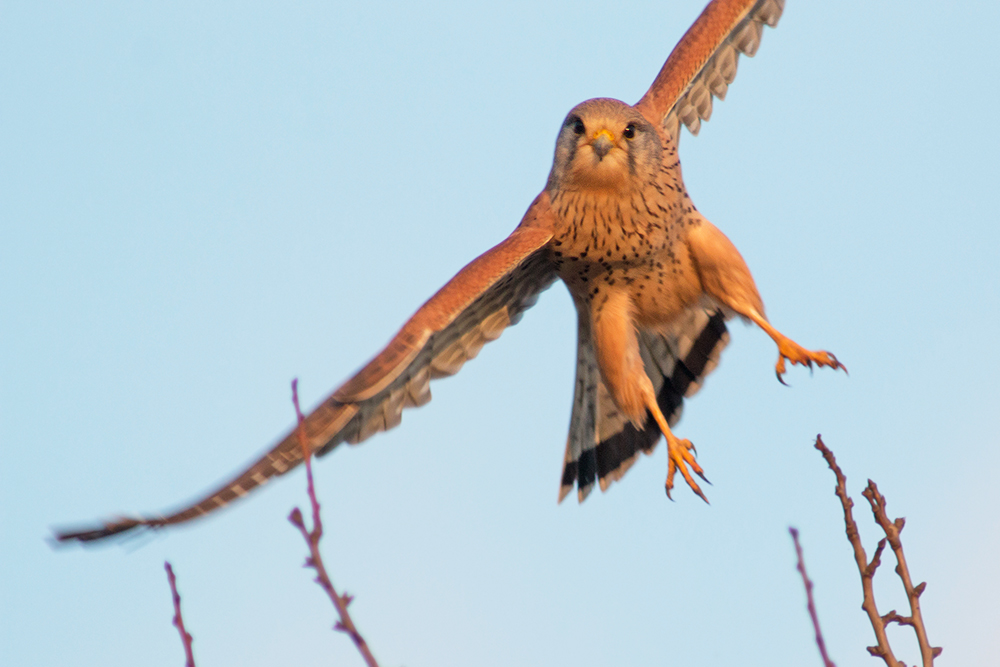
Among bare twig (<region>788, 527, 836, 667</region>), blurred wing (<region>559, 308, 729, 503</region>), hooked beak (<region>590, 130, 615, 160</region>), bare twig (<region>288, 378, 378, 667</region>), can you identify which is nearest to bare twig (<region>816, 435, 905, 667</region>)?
bare twig (<region>788, 527, 836, 667</region>)

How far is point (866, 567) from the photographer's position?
275 cm

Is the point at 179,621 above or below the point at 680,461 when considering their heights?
Answer: below

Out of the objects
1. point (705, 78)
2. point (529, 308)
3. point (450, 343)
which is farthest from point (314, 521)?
point (705, 78)

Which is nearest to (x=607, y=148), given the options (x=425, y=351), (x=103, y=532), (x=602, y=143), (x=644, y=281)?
(x=602, y=143)

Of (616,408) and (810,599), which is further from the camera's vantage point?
(616,408)

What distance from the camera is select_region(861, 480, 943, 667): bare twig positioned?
8.58 ft

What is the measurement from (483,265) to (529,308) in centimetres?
85

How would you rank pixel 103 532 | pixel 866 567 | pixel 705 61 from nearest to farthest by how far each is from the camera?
pixel 866 567, pixel 103 532, pixel 705 61

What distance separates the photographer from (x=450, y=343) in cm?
565

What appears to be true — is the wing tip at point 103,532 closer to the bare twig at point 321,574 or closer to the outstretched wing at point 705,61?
the bare twig at point 321,574

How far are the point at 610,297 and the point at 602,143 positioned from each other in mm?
802

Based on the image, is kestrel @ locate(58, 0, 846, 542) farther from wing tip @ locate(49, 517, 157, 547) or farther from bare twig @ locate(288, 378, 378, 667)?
bare twig @ locate(288, 378, 378, 667)

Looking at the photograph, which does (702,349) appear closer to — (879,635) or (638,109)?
(638,109)

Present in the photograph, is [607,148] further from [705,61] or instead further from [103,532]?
[103,532]
